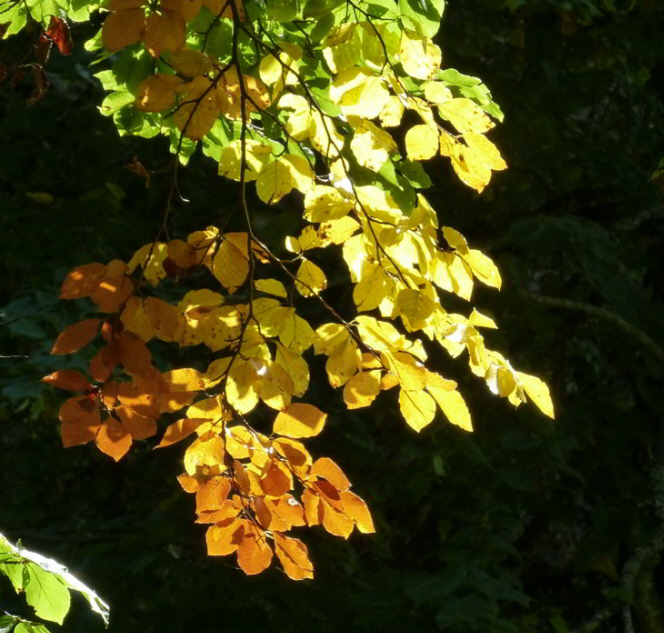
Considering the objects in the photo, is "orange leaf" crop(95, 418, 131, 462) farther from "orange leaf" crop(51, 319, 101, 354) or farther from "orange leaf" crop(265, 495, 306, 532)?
"orange leaf" crop(265, 495, 306, 532)

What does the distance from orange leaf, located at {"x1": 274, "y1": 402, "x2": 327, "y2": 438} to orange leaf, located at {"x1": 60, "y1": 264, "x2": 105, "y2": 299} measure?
0.39 meters

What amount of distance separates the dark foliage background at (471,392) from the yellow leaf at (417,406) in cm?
199

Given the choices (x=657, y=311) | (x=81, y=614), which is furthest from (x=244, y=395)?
(x=657, y=311)

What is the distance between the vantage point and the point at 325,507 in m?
1.75

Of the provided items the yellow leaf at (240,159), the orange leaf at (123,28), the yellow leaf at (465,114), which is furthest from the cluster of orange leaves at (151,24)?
the yellow leaf at (465,114)

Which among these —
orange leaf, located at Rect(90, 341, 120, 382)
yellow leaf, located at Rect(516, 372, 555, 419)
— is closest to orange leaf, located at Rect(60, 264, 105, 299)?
orange leaf, located at Rect(90, 341, 120, 382)

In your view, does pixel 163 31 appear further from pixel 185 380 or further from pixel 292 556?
pixel 292 556

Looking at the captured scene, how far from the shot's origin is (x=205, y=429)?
1726 millimetres

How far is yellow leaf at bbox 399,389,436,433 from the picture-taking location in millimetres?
1730

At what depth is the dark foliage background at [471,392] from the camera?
383cm

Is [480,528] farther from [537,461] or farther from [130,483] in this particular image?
[130,483]

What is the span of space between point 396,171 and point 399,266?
284 mm

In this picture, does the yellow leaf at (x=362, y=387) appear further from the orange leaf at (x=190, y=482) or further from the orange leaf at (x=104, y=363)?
the orange leaf at (x=104, y=363)

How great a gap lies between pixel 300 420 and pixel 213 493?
0.19 m
